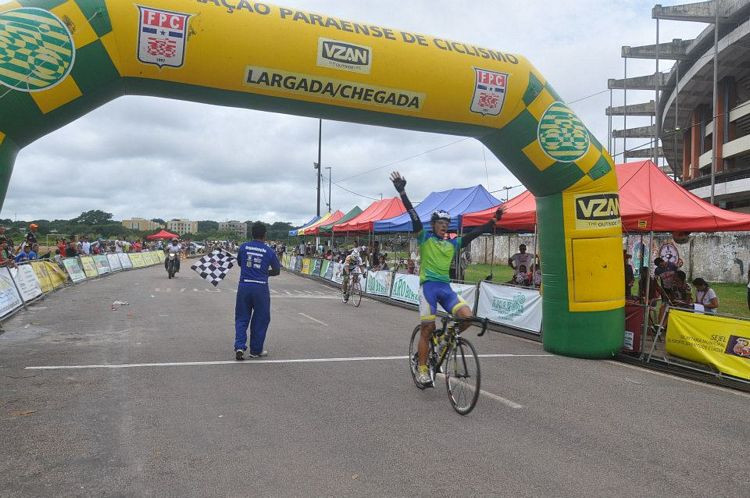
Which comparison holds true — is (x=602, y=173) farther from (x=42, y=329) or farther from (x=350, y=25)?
(x=42, y=329)

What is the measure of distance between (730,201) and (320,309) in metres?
30.7

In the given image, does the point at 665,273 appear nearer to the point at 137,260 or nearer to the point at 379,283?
the point at 379,283

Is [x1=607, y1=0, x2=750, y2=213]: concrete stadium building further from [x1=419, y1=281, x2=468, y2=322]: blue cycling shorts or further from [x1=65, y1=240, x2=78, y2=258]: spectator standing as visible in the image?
[x1=65, y1=240, x2=78, y2=258]: spectator standing

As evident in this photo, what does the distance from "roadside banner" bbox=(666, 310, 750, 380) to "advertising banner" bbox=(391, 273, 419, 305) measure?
807cm

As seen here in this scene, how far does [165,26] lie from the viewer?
20.7 ft

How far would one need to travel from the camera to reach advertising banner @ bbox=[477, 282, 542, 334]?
35.9 feet

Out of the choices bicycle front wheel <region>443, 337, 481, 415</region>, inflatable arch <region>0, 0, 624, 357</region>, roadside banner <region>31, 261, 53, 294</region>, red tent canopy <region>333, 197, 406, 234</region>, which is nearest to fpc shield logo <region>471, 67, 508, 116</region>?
inflatable arch <region>0, 0, 624, 357</region>

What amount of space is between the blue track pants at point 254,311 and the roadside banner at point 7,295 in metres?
6.63

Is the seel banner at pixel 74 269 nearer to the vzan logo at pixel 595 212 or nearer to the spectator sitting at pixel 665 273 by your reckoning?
the vzan logo at pixel 595 212

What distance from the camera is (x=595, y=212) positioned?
8.57 m

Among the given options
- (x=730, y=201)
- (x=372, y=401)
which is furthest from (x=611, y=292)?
(x=730, y=201)

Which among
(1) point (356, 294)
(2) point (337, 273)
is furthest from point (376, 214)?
(1) point (356, 294)

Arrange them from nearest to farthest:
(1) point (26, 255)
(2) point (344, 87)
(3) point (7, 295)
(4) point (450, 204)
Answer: (2) point (344, 87), (3) point (7, 295), (1) point (26, 255), (4) point (450, 204)

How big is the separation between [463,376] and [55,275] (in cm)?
1807
